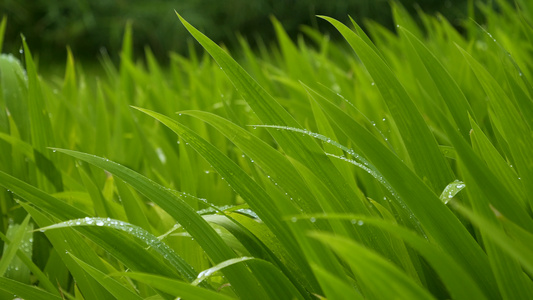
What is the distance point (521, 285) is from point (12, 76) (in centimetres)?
99

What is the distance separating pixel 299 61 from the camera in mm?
1624

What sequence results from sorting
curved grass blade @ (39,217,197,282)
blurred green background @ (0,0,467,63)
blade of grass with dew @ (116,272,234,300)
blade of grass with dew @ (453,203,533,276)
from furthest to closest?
blurred green background @ (0,0,467,63)
curved grass blade @ (39,217,197,282)
blade of grass with dew @ (116,272,234,300)
blade of grass with dew @ (453,203,533,276)

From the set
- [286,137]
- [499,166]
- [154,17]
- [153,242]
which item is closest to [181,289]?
[153,242]

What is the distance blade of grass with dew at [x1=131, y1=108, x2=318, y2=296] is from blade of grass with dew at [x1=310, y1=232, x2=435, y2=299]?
21 cm

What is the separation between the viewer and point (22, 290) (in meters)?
0.67

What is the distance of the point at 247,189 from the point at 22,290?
28 cm

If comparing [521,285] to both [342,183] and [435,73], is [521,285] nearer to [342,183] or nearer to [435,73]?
[342,183]

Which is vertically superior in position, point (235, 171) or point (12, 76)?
point (12, 76)

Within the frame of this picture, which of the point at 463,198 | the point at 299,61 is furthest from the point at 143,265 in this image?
the point at 299,61

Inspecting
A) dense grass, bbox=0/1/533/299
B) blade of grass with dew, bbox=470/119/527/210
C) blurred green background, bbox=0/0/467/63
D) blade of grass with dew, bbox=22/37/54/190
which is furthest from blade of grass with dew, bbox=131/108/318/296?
blurred green background, bbox=0/0/467/63

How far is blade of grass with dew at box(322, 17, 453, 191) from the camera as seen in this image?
26.0 inches

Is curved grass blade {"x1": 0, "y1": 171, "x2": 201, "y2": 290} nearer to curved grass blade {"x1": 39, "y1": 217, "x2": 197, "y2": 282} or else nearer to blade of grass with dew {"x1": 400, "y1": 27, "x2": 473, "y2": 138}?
curved grass blade {"x1": 39, "y1": 217, "x2": 197, "y2": 282}

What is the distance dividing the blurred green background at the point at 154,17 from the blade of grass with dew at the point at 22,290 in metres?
5.55

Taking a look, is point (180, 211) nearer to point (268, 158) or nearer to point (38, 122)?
point (268, 158)
